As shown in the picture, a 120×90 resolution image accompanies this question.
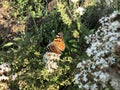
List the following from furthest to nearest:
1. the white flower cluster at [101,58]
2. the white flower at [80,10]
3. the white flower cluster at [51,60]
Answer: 1. the white flower at [80,10]
2. the white flower cluster at [51,60]
3. the white flower cluster at [101,58]

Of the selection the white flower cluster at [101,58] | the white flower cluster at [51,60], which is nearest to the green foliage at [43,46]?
the white flower cluster at [51,60]

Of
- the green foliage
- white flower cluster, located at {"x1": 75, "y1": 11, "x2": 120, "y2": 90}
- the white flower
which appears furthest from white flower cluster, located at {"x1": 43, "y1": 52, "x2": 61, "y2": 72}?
the white flower

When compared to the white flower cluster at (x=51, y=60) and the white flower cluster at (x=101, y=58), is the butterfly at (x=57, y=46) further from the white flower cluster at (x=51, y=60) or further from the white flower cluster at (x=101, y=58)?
the white flower cluster at (x=101, y=58)

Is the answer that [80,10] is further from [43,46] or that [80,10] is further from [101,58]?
[101,58]

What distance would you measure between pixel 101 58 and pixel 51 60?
1.23m

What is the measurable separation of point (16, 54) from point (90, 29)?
1201mm

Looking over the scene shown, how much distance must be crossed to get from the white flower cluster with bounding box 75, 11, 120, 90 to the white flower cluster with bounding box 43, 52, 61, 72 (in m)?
0.81

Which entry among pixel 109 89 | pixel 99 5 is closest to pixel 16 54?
pixel 99 5

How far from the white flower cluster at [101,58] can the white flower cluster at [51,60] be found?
0.81 m

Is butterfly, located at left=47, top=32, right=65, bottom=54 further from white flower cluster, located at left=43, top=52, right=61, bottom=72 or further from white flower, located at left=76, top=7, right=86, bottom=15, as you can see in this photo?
white flower, located at left=76, top=7, right=86, bottom=15

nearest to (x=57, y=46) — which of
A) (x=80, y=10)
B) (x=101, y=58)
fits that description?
(x=80, y=10)

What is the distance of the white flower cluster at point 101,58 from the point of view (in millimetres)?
4363

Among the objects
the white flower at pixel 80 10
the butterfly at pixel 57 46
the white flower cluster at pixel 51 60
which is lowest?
the white flower cluster at pixel 51 60

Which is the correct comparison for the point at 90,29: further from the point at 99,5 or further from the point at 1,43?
the point at 1,43
